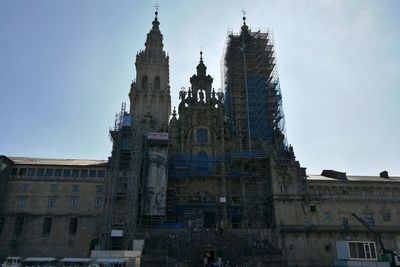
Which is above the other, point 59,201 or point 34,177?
point 34,177

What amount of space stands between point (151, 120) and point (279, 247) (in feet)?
109

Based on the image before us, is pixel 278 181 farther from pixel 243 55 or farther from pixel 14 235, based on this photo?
pixel 14 235

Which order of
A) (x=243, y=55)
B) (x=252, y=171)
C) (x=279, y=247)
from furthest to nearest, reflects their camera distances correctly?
1. (x=243, y=55)
2. (x=252, y=171)
3. (x=279, y=247)

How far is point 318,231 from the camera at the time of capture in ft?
188

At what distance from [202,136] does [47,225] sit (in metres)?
31.5

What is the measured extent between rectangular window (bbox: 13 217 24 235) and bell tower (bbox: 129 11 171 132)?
26186 millimetres

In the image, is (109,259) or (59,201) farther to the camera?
(59,201)

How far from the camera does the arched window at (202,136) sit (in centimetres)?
6625

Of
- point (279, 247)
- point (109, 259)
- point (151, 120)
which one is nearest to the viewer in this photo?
point (109, 259)

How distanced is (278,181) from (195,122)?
1934cm

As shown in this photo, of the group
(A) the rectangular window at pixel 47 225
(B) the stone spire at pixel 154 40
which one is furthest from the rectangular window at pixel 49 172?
(B) the stone spire at pixel 154 40

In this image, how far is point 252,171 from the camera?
63906 mm


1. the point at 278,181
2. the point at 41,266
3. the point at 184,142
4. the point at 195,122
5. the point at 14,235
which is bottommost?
the point at 41,266

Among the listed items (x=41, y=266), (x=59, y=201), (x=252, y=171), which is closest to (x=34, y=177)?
(x=59, y=201)
